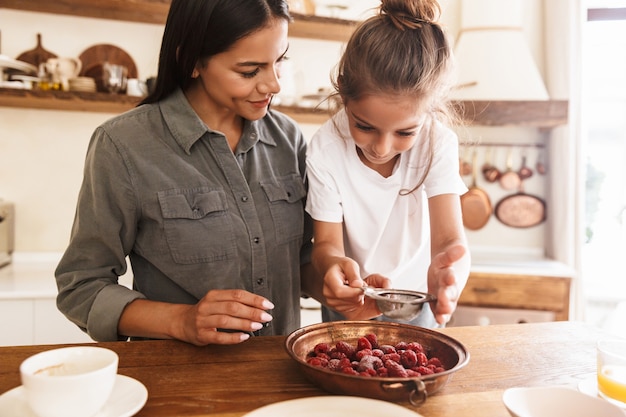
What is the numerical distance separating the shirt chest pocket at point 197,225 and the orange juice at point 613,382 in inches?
34.4

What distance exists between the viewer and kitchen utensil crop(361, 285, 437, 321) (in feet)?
3.94

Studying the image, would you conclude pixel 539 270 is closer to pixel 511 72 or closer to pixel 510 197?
pixel 510 197

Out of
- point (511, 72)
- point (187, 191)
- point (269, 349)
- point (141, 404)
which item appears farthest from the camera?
point (511, 72)

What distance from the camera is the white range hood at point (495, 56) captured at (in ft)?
10.8

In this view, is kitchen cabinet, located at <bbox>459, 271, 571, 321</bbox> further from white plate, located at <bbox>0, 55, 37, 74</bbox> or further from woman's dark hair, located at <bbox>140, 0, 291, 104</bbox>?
white plate, located at <bbox>0, 55, 37, 74</bbox>

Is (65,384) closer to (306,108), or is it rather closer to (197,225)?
(197,225)

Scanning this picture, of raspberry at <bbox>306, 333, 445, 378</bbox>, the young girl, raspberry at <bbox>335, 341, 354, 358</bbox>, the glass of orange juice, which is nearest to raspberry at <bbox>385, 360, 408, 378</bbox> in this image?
raspberry at <bbox>306, 333, 445, 378</bbox>

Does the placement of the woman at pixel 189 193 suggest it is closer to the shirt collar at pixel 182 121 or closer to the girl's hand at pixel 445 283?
the shirt collar at pixel 182 121

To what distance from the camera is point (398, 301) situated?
3.93 feet

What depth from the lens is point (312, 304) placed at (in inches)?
109

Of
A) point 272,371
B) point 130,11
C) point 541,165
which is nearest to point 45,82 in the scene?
point 130,11

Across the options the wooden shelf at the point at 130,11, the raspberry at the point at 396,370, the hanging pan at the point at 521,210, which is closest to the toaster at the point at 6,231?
the wooden shelf at the point at 130,11

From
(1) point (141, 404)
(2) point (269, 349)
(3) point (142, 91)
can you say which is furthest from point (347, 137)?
(3) point (142, 91)

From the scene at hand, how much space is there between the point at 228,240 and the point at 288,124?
1.49 ft
